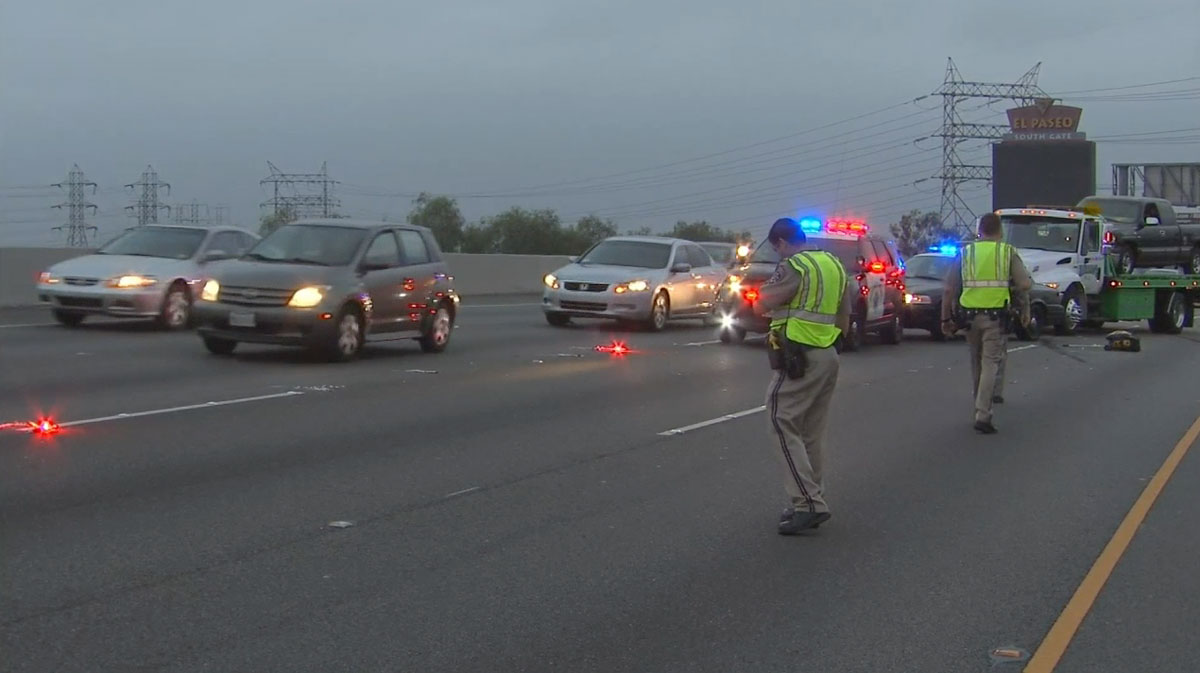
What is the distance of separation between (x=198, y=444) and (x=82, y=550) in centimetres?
346

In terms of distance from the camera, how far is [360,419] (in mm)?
12391

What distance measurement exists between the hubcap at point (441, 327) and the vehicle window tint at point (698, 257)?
777 cm

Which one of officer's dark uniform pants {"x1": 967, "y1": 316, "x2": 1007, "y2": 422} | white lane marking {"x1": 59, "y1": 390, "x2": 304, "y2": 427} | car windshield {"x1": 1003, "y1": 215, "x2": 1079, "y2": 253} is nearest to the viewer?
white lane marking {"x1": 59, "y1": 390, "x2": 304, "y2": 427}

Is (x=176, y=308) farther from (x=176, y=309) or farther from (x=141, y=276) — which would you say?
(x=141, y=276)

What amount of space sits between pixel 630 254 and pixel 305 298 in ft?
32.3

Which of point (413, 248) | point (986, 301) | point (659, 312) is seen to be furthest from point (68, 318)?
point (986, 301)

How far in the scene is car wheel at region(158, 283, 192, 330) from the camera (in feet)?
66.9

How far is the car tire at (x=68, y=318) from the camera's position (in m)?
20.8

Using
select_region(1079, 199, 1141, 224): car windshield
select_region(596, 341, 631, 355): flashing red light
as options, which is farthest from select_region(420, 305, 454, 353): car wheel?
select_region(1079, 199, 1141, 224): car windshield

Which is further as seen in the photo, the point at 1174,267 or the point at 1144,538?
the point at 1174,267

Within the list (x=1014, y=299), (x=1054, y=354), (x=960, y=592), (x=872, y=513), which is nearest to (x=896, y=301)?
(x=1054, y=354)

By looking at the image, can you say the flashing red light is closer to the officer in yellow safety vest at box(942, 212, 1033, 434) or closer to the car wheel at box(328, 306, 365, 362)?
the car wheel at box(328, 306, 365, 362)

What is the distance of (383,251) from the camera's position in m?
18.1

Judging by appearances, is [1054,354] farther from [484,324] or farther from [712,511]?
[712,511]
